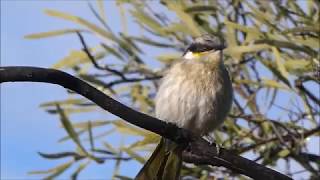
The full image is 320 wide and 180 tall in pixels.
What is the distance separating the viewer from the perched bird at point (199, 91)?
6.22ft

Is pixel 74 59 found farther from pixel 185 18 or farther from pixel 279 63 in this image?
pixel 279 63

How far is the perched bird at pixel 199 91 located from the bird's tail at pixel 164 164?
25cm

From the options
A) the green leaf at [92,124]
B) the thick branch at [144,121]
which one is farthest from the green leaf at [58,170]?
the thick branch at [144,121]

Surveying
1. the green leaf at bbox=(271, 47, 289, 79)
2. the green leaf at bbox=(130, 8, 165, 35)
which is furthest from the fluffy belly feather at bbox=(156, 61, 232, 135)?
the green leaf at bbox=(130, 8, 165, 35)

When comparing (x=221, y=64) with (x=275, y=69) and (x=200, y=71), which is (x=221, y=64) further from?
(x=275, y=69)

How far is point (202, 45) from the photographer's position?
6.63 feet

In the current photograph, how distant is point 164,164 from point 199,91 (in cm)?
42

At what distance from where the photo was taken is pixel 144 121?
1017mm

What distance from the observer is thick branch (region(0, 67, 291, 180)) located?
Result: 2.92 feet

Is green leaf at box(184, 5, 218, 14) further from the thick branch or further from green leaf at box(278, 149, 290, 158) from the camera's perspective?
the thick branch

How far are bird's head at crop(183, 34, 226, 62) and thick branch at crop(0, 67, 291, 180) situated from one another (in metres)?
0.68

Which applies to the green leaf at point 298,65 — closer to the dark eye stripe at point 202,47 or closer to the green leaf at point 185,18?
the green leaf at point 185,18

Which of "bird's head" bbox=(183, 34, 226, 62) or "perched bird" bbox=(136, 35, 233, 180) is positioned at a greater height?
"bird's head" bbox=(183, 34, 226, 62)

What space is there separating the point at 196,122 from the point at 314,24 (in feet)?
2.07
